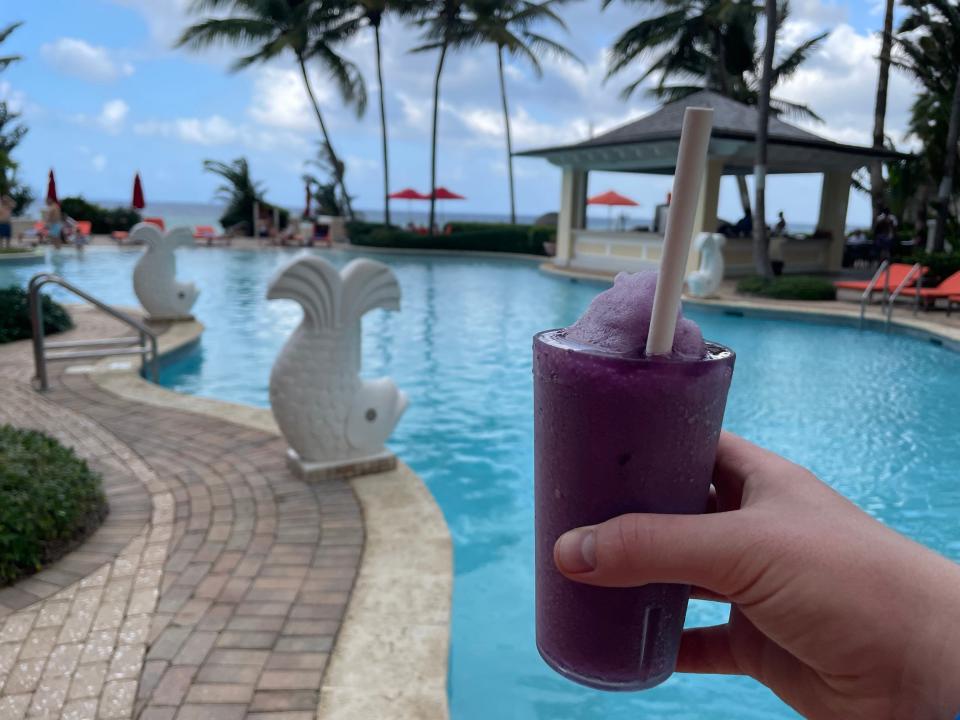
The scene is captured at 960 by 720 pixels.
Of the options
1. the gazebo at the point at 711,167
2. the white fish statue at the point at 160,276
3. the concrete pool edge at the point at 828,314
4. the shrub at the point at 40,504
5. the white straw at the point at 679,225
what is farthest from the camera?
the gazebo at the point at 711,167

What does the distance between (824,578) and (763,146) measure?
1555 centimetres

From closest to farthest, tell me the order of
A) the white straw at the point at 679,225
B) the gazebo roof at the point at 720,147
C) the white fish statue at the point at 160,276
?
the white straw at the point at 679,225 < the white fish statue at the point at 160,276 < the gazebo roof at the point at 720,147

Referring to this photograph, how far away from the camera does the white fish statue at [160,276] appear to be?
979 cm

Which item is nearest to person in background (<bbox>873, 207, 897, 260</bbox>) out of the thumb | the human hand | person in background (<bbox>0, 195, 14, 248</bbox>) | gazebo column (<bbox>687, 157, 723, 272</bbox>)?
gazebo column (<bbox>687, 157, 723, 272</bbox>)

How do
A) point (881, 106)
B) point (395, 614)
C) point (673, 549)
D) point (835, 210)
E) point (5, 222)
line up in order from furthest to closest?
point (5, 222) < point (835, 210) < point (881, 106) < point (395, 614) < point (673, 549)

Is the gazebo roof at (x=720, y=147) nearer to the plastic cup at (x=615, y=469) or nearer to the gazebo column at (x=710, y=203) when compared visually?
the gazebo column at (x=710, y=203)

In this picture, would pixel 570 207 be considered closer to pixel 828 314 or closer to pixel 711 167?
pixel 711 167

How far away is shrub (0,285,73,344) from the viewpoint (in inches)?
346

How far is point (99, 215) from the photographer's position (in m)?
27.9

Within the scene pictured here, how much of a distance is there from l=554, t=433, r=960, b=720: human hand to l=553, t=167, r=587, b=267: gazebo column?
20256 mm

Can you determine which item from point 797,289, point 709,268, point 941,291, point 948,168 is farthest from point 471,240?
point 941,291

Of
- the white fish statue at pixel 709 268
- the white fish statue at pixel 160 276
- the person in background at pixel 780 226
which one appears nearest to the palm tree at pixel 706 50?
the person in background at pixel 780 226

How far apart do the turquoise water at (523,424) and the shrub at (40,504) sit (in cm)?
206

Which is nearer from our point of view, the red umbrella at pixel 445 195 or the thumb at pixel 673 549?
A: the thumb at pixel 673 549
